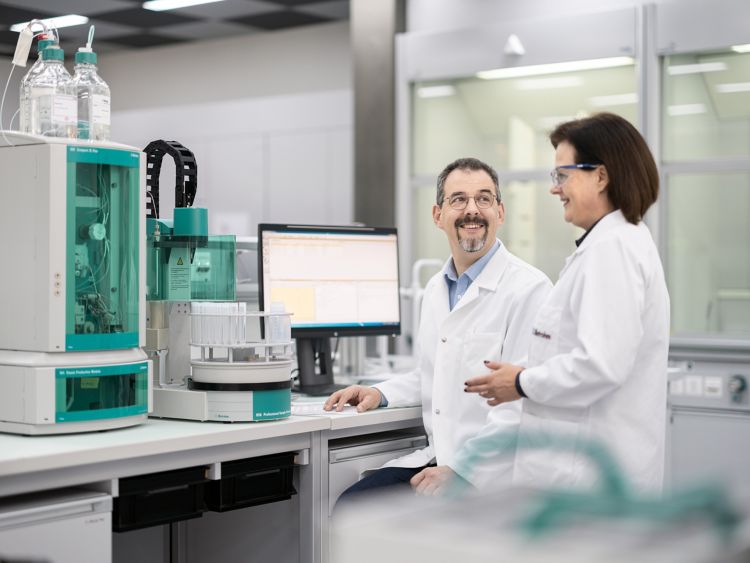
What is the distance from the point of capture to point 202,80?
7.48 metres

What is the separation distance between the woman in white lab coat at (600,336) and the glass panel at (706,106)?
240 cm

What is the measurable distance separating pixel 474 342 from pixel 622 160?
0.63 metres

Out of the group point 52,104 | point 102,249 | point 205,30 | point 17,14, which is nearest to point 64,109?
point 52,104

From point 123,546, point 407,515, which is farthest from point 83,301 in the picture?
point 407,515

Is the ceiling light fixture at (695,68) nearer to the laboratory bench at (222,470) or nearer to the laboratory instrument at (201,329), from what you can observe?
the laboratory bench at (222,470)

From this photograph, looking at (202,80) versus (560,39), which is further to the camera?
(202,80)

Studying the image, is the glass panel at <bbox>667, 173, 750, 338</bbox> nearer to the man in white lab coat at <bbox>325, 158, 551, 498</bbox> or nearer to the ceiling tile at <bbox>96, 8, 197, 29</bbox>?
the man in white lab coat at <bbox>325, 158, 551, 498</bbox>

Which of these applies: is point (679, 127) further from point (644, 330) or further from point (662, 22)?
point (644, 330)

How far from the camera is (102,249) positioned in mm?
2086

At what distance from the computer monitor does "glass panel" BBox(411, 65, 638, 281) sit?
6.15ft

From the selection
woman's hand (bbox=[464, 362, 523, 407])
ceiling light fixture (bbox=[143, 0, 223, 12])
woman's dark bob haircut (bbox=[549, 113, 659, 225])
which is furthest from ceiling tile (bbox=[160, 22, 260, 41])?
woman's hand (bbox=[464, 362, 523, 407])

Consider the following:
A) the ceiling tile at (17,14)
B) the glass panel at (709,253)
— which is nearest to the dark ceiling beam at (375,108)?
the glass panel at (709,253)

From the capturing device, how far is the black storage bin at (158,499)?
6.43 ft

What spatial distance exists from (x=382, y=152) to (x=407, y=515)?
4393 millimetres
